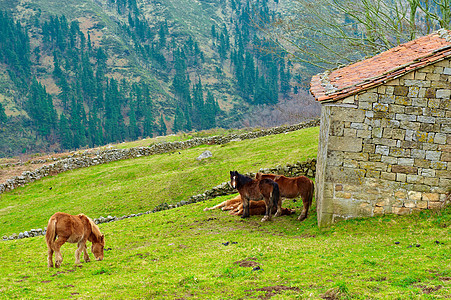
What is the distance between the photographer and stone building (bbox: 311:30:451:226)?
11.1 metres

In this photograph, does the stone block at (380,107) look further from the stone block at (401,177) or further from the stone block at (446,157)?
the stone block at (446,157)

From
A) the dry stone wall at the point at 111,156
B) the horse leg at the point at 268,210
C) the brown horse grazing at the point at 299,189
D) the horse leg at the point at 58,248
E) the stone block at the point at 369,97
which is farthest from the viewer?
the dry stone wall at the point at 111,156

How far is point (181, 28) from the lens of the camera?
184875 mm

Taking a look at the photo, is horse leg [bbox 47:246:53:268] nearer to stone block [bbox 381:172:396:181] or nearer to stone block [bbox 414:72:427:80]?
stone block [bbox 381:172:396:181]

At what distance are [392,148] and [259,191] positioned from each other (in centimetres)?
520

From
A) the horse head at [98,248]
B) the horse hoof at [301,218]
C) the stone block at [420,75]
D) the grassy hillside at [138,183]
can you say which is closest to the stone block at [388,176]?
the stone block at [420,75]

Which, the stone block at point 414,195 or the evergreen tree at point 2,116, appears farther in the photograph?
the evergreen tree at point 2,116

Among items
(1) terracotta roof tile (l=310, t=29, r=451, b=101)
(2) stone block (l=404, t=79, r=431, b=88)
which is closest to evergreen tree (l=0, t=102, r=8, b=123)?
(1) terracotta roof tile (l=310, t=29, r=451, b=101)

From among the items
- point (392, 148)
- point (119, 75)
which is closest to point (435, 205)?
point (392, 148)

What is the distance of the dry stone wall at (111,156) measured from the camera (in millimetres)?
33719

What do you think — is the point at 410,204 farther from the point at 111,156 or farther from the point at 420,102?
the point at 111,156

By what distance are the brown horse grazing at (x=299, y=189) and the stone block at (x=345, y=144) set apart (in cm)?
246

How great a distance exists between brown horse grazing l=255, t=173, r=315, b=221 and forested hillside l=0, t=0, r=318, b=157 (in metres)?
92.1

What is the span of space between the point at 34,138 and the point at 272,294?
399ft
